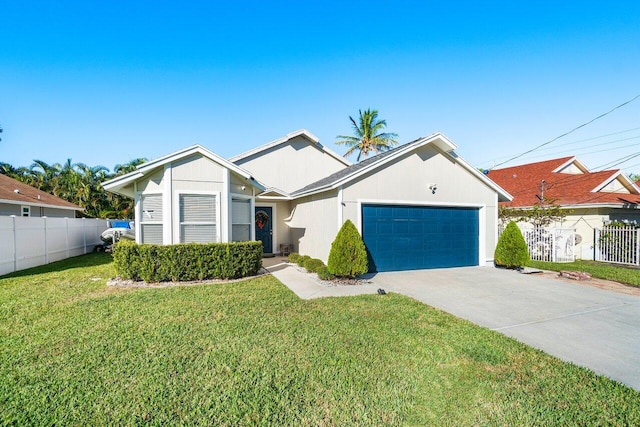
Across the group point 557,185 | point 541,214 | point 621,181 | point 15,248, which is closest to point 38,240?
point 15,248

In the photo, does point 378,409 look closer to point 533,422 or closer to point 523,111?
point 533,422

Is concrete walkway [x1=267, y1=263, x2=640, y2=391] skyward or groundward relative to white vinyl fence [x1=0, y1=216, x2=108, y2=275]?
groundward

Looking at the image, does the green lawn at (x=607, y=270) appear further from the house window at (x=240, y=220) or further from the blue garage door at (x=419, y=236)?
the house window at (x=240, y=220)

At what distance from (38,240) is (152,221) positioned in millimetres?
6617

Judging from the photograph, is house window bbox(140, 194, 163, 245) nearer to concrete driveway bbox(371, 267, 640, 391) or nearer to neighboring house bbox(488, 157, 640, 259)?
Result: concrete driveway bbox(371, 267, 640, 391)

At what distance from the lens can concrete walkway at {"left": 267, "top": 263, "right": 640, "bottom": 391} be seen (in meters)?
4.22

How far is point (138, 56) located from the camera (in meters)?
11.2

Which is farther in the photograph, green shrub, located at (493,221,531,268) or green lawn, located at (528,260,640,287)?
green shrub, located at (493,221,531,268)

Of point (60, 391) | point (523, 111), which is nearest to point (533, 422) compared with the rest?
point (60, 391)

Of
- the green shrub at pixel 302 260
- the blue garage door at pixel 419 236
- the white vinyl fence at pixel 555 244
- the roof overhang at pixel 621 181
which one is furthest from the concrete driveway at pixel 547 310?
the roof overhang at pixel 621 181

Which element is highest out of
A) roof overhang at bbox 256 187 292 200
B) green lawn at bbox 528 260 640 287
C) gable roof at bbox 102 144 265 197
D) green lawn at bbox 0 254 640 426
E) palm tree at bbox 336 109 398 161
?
palm tree at bbox 336 109 398 161

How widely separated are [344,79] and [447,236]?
9600 mm

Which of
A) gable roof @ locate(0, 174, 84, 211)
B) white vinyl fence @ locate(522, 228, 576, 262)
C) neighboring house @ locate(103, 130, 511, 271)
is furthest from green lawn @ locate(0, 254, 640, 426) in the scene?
gable roof @ locate(0, 174, 84, 211)

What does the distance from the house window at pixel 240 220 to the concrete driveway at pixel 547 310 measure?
15.6ft
